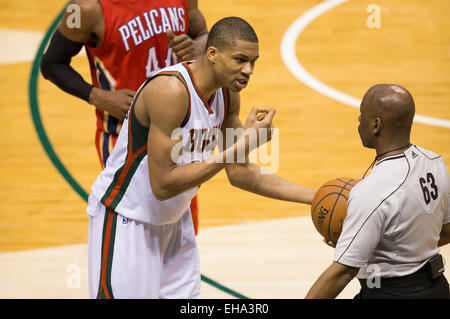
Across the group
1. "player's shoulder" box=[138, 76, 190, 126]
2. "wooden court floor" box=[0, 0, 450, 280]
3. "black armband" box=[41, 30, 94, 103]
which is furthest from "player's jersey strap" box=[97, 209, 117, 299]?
"wooden court floor" box=[0, 0, 450, 280]

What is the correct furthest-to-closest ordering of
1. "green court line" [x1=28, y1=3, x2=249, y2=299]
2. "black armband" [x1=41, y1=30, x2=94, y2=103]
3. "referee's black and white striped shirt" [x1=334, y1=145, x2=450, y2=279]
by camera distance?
"green court line" [x1=28, y1=3, x2=249, y2=299] < "black armband" [x1=41, y1=30, x2=94, y2=103] < "referee's black and white striped shirt" [x1=334, y1=145, x2=450, y2=279]

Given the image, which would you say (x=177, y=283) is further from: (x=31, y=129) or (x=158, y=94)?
(x=31, y=129)

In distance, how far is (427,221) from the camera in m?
2.79

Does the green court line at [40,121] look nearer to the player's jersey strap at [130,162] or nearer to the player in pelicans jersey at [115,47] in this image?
the player in pelicans jersey at [115,47]

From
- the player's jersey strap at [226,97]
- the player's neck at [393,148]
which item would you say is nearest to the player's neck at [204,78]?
the player's jersey strap at [226,97]

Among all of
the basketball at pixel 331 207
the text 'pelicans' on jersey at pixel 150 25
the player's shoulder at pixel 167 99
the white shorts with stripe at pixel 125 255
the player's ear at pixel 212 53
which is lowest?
the white shorts with stripe at pixel 125 255

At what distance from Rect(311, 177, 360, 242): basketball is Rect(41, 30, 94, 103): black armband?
157cm

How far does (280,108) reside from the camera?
23.5 ft

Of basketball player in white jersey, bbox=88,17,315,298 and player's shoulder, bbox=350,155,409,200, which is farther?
basketball player in white jersey, bbox=88,17,315,298

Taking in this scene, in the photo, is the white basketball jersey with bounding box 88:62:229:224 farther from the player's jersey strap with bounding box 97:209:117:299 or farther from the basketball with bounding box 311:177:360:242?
the basketball with bounding box 311:177:360:242

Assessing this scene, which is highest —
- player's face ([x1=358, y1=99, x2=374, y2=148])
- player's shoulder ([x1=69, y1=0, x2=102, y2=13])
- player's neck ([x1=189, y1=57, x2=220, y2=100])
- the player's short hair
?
player's shoulder ([x1=69, y1=0, x2=102, y2=13])

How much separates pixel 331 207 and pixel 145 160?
920 millimetres

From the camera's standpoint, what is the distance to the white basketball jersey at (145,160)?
3242 millimetres

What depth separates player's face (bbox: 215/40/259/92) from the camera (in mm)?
3096
